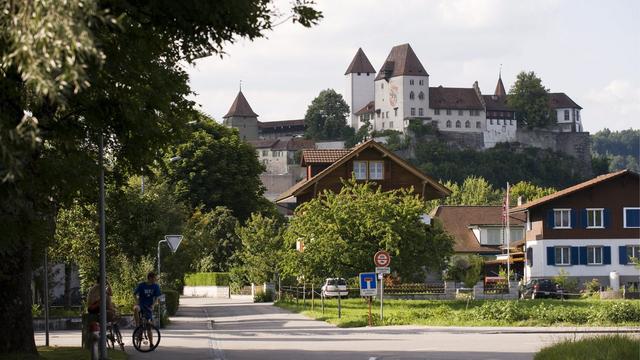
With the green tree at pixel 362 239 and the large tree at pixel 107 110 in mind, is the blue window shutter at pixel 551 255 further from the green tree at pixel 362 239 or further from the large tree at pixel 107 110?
the large tree at pixel 107 110

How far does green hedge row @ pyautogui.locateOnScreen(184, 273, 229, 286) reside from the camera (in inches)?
3263

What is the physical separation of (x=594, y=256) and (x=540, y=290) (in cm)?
1734

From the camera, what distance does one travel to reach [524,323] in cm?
3547

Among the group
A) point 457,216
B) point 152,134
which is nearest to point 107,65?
point 152,134

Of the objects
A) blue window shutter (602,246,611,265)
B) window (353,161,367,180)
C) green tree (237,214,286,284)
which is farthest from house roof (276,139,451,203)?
blue window shutter (602,246,611,265)

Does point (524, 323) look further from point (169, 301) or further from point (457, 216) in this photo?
point (457, 216)

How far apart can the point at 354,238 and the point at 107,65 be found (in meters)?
36.3

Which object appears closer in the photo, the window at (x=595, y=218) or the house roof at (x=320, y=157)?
the house roof at (x=320, y=157)

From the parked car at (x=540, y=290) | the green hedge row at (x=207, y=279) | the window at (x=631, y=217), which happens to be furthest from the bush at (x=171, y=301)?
the window at (x=631, y=217)

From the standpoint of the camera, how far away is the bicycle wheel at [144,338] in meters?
24.4

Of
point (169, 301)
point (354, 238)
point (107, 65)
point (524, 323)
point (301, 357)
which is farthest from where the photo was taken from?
point (354, 238)

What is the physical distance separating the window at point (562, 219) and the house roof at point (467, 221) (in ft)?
41.1

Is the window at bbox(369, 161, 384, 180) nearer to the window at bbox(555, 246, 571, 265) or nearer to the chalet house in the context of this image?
the chalet house

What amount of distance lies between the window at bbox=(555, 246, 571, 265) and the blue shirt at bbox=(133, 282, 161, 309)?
5805 centimetres
